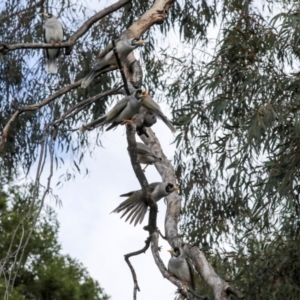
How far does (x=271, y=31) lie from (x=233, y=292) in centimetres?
169

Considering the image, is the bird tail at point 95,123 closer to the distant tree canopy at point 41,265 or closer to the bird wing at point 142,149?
the bird wing at point 142,149

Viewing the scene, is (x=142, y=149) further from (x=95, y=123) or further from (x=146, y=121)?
(x=95, y=123)

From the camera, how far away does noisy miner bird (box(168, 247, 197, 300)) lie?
16.4 ft

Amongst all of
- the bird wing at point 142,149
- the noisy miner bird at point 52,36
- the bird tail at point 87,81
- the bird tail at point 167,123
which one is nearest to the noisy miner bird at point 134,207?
the bird tail at point 167,123

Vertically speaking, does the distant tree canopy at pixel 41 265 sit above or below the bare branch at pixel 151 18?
above

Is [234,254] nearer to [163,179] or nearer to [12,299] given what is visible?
[163,179]

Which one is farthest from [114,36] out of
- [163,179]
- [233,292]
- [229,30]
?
[233,292]

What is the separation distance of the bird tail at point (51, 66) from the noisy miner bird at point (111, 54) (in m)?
0.93

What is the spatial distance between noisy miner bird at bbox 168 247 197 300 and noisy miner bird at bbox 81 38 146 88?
3.27 feet

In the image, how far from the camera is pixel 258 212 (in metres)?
4.94

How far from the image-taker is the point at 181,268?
16.4 ft

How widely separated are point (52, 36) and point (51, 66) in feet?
0.65

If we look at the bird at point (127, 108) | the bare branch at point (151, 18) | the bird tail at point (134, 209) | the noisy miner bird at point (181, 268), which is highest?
the bare branch at point (151, 18)

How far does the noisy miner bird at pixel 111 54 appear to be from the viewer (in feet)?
17.3
